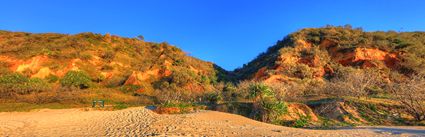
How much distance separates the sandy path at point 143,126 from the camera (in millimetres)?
10664

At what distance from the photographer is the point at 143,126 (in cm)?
1266

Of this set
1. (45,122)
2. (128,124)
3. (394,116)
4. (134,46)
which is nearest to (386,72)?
(394,116)

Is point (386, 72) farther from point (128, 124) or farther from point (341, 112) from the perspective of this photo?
point (128, 124)

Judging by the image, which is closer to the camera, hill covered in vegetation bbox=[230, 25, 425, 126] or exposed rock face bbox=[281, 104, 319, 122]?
hill covered in vegetation bbox=[230, 25, 425, 126]

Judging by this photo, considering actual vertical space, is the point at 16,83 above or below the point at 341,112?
above

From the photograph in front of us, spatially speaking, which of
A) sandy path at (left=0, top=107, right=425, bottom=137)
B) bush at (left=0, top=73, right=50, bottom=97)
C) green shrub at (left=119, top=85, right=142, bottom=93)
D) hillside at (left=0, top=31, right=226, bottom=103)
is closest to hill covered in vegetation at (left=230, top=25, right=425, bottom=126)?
sandy path at (left=0, top=107, right=425, bottom=137)

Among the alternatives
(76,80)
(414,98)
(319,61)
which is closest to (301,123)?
(414,98)

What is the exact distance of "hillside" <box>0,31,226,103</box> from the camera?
94.7 feet

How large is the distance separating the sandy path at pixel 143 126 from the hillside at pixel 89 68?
8336 mm

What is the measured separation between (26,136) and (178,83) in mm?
22145

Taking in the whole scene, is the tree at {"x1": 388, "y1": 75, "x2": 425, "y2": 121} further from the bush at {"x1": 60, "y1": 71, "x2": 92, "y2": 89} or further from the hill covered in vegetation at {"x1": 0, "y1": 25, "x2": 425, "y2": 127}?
the bush at {"x1": 60, "y1": 71, "x2": 92, "y2": 89}

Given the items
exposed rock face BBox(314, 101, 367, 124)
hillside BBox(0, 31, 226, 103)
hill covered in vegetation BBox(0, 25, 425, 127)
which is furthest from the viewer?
hillside BBox(0, 31, 226, 103)

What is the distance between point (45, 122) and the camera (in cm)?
1475

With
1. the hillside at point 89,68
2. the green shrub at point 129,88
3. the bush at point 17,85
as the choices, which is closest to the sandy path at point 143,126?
the bush at point 17,85
